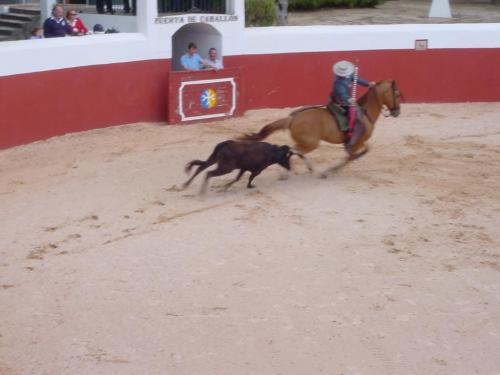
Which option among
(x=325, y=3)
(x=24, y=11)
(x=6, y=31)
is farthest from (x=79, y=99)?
(x=325, y=3)

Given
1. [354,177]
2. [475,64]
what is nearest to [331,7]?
[475,64]

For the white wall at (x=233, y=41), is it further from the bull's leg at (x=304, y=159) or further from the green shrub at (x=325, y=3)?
the green shrub at (x=325, y=3)

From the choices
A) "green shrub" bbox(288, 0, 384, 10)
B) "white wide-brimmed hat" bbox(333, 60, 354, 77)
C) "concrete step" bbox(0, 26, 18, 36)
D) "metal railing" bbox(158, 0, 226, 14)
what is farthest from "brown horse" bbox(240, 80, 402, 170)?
"green shrub" bbox(288, 0, 384, 10)

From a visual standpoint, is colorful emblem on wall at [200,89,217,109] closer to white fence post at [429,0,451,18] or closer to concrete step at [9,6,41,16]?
concrete step at [9,6,41,16]

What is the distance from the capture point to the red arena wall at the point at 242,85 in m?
12.3

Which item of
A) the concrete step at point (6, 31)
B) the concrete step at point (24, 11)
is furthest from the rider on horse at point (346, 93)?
the concrete step at point (24, 11)

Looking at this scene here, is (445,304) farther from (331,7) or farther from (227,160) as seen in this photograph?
(331,7)

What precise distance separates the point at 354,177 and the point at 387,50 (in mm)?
5572

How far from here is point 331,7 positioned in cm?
2641

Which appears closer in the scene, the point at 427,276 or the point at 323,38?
the point at 427,276

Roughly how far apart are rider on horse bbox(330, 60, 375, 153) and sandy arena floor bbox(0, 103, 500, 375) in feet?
1.92

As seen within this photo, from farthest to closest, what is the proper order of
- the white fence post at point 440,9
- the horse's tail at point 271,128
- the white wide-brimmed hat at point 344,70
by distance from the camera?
the white fence post at point 440,9 < the white wide-brimmed hat at point 344,70 < the horse's tail at point 271,128

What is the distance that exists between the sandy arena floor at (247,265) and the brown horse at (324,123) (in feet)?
1.55

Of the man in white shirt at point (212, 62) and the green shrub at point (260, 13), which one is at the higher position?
the green shrub at point (260, 13)
